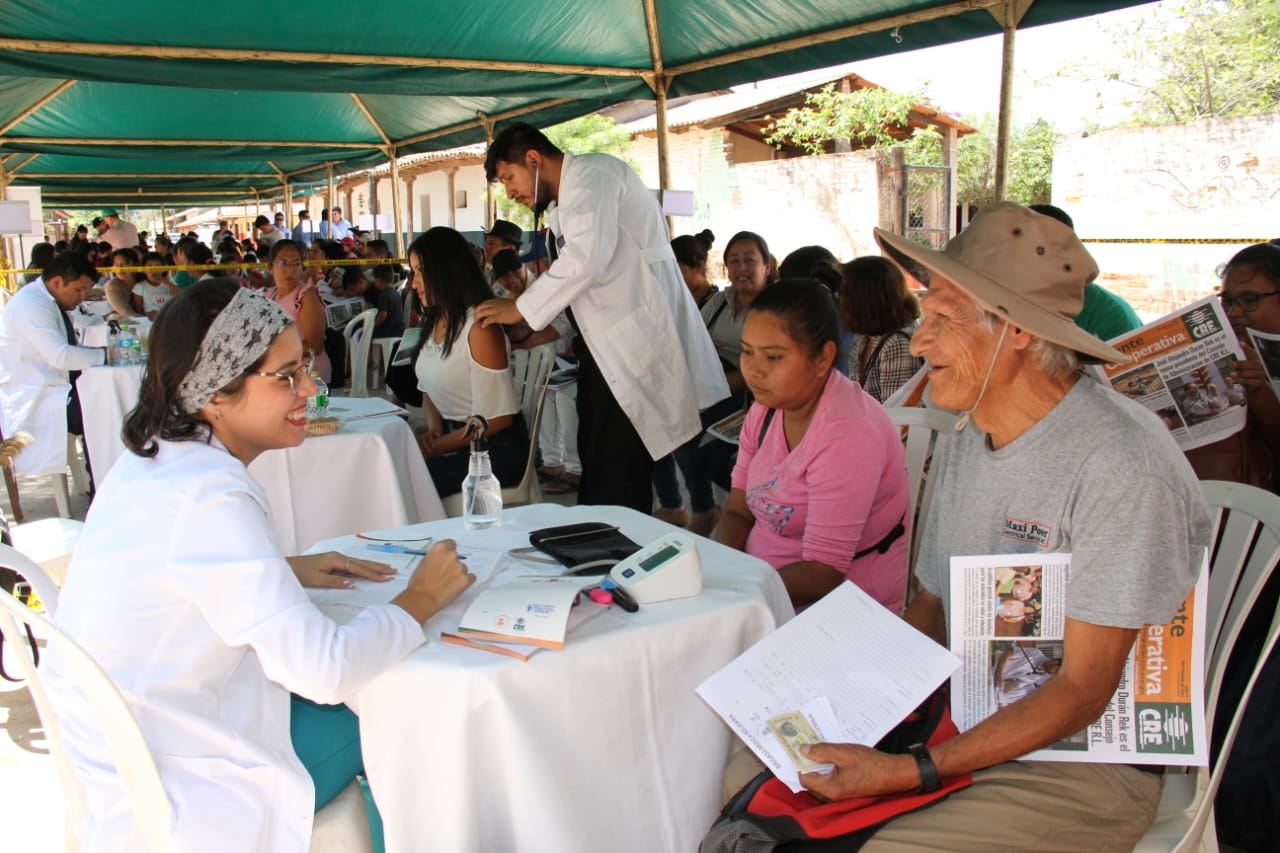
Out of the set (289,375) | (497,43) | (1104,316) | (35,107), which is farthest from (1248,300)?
(35,107)

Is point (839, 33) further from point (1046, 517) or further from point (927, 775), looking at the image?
point (927, 775)

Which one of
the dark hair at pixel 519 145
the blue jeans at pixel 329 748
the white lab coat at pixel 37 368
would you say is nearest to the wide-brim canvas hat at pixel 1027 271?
the blue jeans at pixel 329 748

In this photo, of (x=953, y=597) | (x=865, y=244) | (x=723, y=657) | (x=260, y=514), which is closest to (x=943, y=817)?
(x=953, y=597)

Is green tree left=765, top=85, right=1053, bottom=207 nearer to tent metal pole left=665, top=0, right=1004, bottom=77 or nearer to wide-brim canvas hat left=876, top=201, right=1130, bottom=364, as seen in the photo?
tent metal pole left=665, top=0, right=1004, bottom=77

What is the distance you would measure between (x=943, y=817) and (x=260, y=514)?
1.21 m

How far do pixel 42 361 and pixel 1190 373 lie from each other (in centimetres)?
601

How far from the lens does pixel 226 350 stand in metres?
1.66

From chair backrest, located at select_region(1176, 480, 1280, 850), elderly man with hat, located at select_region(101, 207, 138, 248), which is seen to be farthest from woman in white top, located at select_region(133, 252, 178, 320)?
chair backrest, located at select_region(1176, 480, 1280, 850)

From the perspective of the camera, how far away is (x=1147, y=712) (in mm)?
1550

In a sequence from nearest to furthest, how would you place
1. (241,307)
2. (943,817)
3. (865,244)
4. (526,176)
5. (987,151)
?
(943,817)
(241,307)
(526,176)
(865,244)
(987,151)

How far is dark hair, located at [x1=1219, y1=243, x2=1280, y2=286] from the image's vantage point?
10.3 ft

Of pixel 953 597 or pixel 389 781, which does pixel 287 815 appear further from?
pixel 953 597

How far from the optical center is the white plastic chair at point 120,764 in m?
1.38

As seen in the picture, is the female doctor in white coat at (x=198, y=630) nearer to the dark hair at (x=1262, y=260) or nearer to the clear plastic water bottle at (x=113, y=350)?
the dark hair at (x=1262, y=260)
